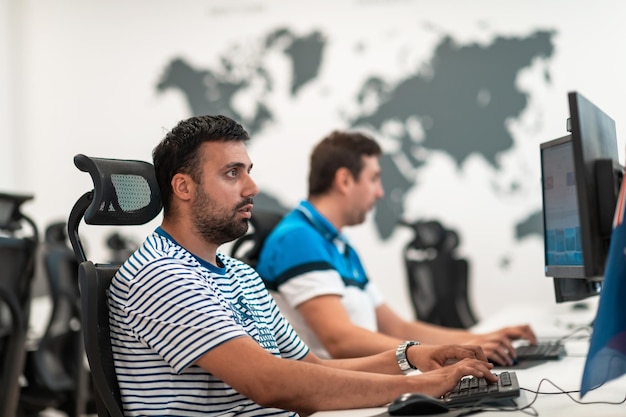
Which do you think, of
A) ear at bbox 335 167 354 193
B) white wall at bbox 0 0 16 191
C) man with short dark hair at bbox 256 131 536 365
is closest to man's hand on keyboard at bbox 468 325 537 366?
man with short dark hair at bbox 256 131 536 365

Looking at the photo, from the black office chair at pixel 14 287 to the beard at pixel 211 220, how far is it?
42.6 inches

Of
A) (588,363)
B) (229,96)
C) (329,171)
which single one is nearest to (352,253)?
(329,171)

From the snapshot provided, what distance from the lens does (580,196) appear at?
1.36 m

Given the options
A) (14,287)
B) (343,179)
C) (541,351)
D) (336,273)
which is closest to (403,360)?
(541,351)

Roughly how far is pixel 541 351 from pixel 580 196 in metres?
0.88

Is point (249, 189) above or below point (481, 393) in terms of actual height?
above

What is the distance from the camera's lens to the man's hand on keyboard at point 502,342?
1996 millimetres

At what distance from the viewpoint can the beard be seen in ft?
5.31

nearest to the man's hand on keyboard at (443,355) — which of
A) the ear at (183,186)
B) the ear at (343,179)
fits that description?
the ear at (183,186)

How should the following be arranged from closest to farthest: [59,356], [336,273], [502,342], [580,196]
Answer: [580,196]
[502,342]
[336,273]
[59,356]

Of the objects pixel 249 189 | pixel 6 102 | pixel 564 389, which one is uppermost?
pixel 6 102

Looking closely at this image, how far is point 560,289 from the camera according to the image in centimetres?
201

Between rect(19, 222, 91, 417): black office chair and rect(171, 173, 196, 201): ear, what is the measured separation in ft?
5.44

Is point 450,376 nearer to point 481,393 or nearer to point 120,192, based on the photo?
point 481,393
